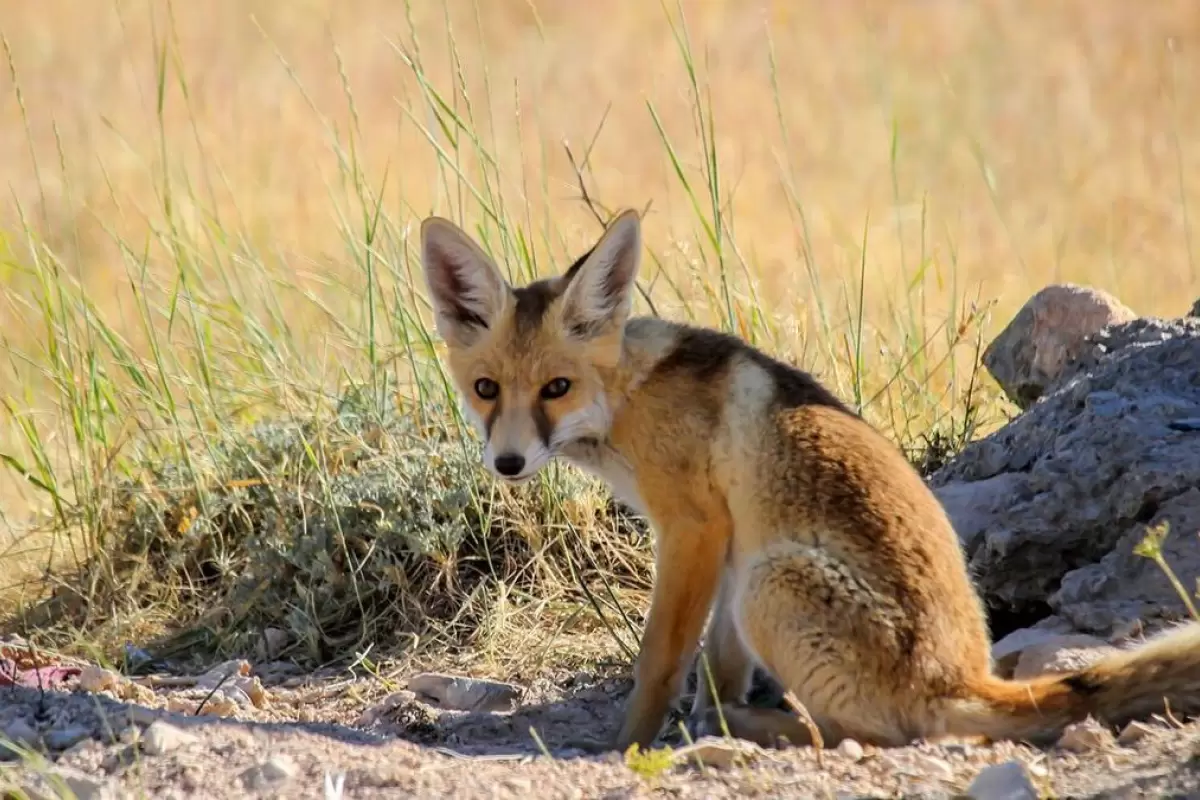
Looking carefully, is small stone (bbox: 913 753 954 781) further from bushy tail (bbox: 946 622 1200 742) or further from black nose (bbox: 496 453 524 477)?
black nose (bbox: 496 453 524 477)

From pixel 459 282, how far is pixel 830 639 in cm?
209

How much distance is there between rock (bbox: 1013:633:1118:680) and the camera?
5020 millimetres

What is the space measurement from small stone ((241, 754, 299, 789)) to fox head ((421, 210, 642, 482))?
133 cm

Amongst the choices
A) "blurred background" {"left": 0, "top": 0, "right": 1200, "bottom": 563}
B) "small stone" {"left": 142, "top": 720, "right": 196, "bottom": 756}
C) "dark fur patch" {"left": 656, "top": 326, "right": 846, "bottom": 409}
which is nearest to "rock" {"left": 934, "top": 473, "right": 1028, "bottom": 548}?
"dark fur patch" {"left": 656, "top": 326, "right": 846, "bottom": 409}

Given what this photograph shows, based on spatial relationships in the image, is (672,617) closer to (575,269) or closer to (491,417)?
(491,417)

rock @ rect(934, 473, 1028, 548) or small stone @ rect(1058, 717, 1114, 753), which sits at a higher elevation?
rock @ rect(934, 473, 1028, 548)

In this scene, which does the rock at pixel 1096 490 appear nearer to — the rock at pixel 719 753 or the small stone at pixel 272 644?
the rock at pixel 719 753

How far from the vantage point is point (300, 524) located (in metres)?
6.89

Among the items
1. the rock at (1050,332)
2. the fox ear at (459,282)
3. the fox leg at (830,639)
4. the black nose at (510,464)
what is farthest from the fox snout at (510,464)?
the rock at (1050,332)

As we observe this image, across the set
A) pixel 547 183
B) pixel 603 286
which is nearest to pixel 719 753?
pixel 603 286

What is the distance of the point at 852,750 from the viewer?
431cm

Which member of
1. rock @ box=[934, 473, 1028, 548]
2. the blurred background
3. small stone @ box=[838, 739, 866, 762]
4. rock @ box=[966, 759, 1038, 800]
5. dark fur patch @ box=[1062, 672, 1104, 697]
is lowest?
rock @ box=[966, 759, 1038, 800]

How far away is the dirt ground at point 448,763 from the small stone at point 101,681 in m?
0.17

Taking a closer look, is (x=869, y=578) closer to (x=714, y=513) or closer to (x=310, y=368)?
(x=714, y=513)
